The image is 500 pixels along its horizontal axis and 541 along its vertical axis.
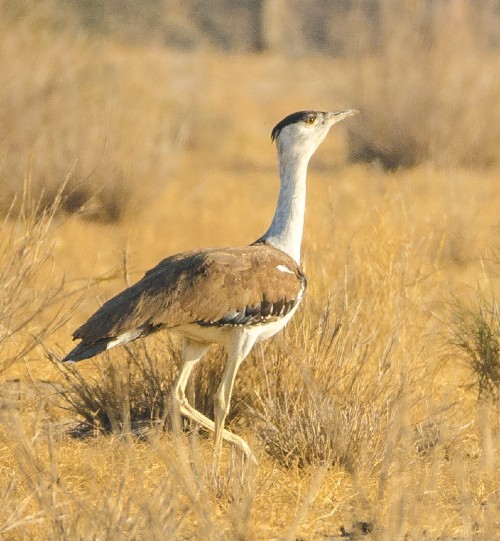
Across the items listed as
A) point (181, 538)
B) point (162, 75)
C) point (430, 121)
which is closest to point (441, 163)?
point (430, 121)

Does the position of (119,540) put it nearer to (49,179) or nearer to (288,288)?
(288,288)

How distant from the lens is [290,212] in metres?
4.41

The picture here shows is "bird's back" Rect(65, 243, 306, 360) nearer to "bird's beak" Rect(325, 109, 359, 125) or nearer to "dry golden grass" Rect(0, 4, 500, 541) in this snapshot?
"dry golden grass" Rect(0, 4, 500, 541)

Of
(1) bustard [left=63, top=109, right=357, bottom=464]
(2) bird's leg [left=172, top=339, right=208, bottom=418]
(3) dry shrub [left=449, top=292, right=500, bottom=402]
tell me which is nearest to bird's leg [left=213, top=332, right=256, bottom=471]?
(1) bustard [left=63, top=109, right=357, bottom=464]

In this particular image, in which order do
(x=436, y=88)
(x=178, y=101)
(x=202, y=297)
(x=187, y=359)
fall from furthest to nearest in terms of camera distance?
(x=178, y=101)
(x=436, y=88)
(x=187, y=359)
(x=202, y=297)

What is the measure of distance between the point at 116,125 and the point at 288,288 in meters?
5.94

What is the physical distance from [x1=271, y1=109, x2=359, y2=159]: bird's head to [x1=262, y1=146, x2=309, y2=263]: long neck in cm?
5

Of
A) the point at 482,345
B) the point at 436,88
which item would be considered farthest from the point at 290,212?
the point at 436,88

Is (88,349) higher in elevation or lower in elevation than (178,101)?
higher

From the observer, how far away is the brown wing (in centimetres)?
391

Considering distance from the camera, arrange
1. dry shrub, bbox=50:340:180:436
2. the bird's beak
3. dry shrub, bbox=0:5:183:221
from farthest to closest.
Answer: dry shrub, bbox=0:5:183:221 → the bird's beak → dry shrub, bbox=50:340:180:436

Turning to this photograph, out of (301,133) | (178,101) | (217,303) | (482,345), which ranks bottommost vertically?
(178,101)

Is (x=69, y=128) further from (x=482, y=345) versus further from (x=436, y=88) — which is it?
(x=482, y=345)

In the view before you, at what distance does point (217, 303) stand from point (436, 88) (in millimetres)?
7661
